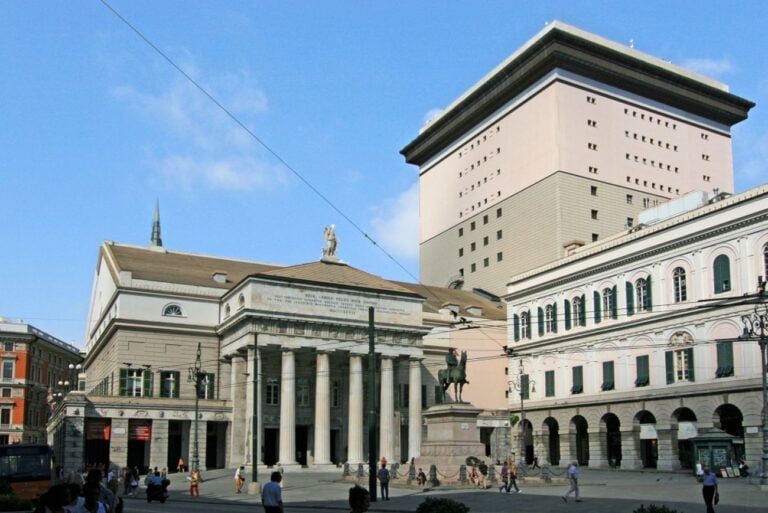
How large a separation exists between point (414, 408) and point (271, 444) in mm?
11576

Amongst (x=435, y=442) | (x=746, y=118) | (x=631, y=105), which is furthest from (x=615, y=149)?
(x=435, y=442)

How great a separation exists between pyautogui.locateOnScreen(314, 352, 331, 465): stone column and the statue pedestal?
1950 centimetres

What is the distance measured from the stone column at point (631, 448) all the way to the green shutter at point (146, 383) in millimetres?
35139

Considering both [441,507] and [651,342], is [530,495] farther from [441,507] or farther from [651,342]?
[651,342]

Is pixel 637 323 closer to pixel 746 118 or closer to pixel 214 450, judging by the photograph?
pixel 214 450

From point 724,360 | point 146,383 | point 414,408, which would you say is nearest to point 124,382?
point 146,383

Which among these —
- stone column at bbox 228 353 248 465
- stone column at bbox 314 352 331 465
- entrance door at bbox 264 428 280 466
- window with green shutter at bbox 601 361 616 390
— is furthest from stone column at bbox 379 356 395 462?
window with green shutter at bbox 601 361 616 390

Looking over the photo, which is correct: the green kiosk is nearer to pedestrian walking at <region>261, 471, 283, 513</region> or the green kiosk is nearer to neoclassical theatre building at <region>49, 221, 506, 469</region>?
neoclassical theatre building at <region>49, 221, 506, 469</region>

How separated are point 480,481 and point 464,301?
4702cm

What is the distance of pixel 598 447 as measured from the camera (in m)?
66.0

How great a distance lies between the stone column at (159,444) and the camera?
63656mm

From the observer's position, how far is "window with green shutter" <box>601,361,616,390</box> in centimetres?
6479

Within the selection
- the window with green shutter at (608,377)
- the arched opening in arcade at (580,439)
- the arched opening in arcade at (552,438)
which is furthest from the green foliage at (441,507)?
the arched opening in arcade at (552,438)

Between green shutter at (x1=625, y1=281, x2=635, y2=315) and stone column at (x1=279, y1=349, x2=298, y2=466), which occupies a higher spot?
green shutter at (x1=625, y1=281, x2=635, y2=315)
